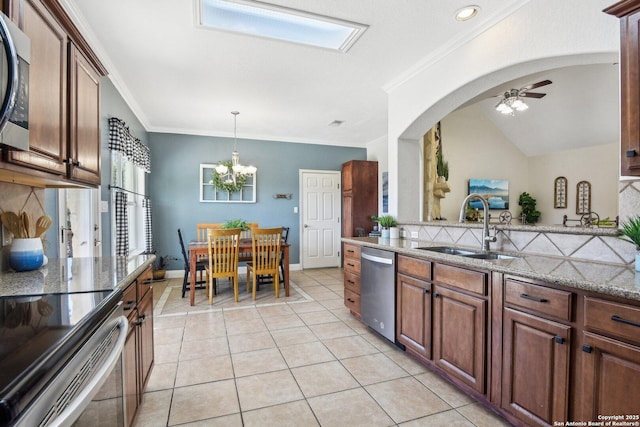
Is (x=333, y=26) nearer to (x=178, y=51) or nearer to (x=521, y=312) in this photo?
(x=178, y=51)

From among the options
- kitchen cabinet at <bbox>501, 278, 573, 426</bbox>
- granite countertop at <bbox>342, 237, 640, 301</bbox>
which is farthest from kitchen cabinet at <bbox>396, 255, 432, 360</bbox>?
kitchen cabinet at <bbox>501, 278, 573, 426</bbox>

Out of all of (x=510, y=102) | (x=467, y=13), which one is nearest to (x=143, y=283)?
(x=467, y=13)

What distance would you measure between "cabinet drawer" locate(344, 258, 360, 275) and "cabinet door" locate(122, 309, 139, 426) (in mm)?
2070

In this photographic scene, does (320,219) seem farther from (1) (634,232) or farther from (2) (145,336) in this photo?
(1) (634,232)

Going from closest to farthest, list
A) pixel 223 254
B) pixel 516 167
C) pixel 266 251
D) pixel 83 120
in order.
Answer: pixel 83 120
pixel 223 254
pixel 266 251
pixel 516 167

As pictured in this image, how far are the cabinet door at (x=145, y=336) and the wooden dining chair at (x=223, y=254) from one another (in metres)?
1.76

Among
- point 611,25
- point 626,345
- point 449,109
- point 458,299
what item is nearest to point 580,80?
point 449,109

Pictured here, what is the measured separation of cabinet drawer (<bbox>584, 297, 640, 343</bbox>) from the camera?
1152 mm

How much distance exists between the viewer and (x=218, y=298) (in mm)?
4211

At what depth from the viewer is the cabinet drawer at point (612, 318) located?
1152mm

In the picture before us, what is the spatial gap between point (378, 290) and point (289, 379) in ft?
3.50

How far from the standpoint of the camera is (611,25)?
5.61 ft

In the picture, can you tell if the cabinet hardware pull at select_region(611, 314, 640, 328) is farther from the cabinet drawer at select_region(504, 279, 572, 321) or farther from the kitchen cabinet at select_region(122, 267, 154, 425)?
the kitchen cabinet at select_region(122, 267, 154, 425)

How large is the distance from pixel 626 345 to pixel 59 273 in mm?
2510
